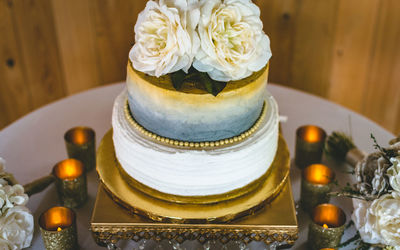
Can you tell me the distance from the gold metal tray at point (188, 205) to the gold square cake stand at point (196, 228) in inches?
0.7

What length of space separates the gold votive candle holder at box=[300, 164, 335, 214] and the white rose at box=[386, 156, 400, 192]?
0.26m

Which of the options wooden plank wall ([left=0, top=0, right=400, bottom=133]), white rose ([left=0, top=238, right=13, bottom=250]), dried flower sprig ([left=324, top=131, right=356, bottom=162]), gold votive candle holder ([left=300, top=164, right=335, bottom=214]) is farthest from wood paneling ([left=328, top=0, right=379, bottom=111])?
white rose ([left=0, top=238, right=13, bottom=250])

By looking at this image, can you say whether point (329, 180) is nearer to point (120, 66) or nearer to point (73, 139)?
point (73, 139)

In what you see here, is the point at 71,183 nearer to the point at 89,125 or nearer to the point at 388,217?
the point at 89,125

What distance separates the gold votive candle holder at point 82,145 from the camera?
5.72ft

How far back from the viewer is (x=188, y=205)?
1.38 metres

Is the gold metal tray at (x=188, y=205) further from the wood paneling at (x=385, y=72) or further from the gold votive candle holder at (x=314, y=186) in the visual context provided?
the wood paneling at (x=385, y=72)

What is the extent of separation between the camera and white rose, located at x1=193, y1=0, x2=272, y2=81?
1.17 metres

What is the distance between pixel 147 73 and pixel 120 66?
1.51 metres

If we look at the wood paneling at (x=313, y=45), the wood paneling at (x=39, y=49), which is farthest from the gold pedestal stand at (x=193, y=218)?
the wood paneling at (x=39, y=49)

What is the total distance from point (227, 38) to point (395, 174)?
58 cm

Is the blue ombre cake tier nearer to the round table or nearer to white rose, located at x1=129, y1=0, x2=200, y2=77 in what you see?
white rose, located at x1=129, y1=0, x2=200, y2=77

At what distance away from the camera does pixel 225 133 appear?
4.34ft

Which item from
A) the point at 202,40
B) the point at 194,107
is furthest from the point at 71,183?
the point at 202,40
